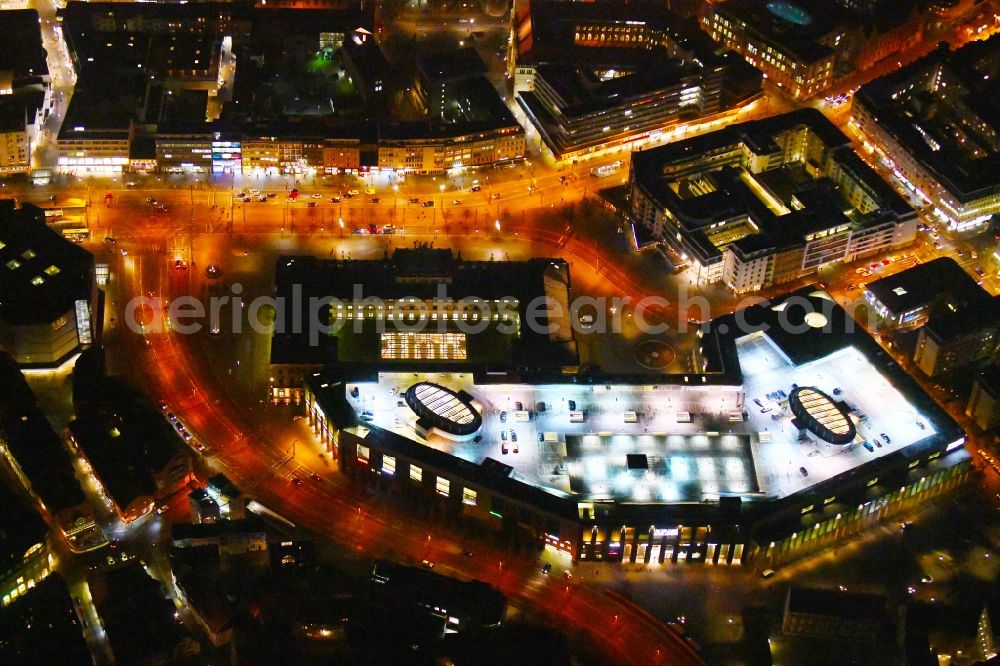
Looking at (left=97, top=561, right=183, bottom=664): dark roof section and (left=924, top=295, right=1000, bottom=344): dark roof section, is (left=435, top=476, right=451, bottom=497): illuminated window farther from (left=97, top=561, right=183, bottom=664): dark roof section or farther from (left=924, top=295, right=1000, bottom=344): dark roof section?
(left=924, top=295, right=1000, bottom=344): dark roof section

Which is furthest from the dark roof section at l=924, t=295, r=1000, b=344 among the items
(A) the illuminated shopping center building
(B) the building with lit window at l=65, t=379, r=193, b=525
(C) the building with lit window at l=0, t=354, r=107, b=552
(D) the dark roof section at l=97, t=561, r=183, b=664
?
(C) the building with lit window at l=0, t=354, r=107, b=552

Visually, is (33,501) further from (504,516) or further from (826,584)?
(826,584)

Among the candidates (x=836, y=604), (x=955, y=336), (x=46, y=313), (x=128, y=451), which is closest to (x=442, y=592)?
(x=836, y=604)

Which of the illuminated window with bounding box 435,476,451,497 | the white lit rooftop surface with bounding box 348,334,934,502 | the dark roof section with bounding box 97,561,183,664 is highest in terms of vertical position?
the white lit rooftop surface with bounding box 348,334,934,502

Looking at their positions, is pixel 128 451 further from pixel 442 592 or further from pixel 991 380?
pixel 991 380

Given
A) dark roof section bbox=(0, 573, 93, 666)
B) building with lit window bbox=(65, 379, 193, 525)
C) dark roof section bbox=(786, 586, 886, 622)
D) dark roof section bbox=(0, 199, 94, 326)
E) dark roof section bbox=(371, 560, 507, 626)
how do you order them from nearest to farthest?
dark roof section bbox=(0, 573, 93, 666), dark roof section bbox=(371, 560, 507, 626), dark roof section bbox=(786, 586, 886, 622), building with lit window bbox=(65, 379, 193, 525), dark roof section bbox=(0, 199, 94, 326)

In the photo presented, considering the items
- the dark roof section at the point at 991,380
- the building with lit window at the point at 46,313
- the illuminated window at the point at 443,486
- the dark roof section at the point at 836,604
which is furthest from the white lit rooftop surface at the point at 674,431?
the building with lit window at the point at 46,313

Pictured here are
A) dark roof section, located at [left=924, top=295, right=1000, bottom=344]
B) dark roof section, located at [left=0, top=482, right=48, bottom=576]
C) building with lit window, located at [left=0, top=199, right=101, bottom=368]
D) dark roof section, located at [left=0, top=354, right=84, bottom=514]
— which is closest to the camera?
dark roof section, located at [left=0, top=482, right=48, bottom=576]
